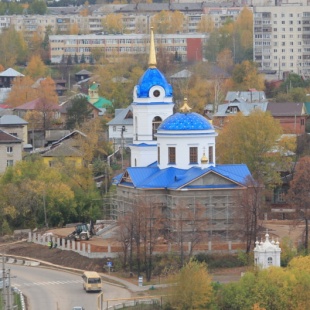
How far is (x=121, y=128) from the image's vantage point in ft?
360

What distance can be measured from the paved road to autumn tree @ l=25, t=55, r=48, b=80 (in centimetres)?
8781

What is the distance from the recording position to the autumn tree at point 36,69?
163375mm

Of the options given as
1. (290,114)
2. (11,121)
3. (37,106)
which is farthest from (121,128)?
(37,106)

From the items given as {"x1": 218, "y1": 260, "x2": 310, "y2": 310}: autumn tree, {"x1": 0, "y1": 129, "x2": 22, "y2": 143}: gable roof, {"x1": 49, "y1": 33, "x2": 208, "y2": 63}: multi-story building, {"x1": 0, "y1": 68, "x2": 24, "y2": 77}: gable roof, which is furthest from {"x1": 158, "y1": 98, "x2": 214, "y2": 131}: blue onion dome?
{"x1": 49, "y1": 33, "x2": 208, "y2": 63}: multi-story building

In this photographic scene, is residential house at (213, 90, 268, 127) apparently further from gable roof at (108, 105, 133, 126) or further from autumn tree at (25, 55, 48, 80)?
autumn tree at (25, 55, 48, 80)

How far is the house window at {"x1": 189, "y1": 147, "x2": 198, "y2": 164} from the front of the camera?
7881cm

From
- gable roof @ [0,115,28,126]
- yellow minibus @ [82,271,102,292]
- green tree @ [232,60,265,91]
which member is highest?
green tree @ [232,60,265,91]

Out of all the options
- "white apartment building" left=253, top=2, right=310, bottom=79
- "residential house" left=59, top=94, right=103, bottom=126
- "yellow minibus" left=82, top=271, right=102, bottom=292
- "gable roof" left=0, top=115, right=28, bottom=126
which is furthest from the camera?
"white apartment building" left=253, top=2, right=310, bottom=79

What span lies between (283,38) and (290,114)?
139ft

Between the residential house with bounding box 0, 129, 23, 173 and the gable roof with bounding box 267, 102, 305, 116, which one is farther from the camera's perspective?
the gable roof with bounding box 267, 102, 305, 116

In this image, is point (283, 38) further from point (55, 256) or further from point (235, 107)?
point (55, 256)

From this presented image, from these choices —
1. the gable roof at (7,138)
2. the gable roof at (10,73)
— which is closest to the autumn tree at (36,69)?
the gable roof at (10,73)

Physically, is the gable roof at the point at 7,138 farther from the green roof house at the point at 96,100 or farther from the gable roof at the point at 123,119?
the green roof house at the point at 96,100

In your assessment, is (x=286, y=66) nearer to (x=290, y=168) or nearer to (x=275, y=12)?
(x=275, y=12)
